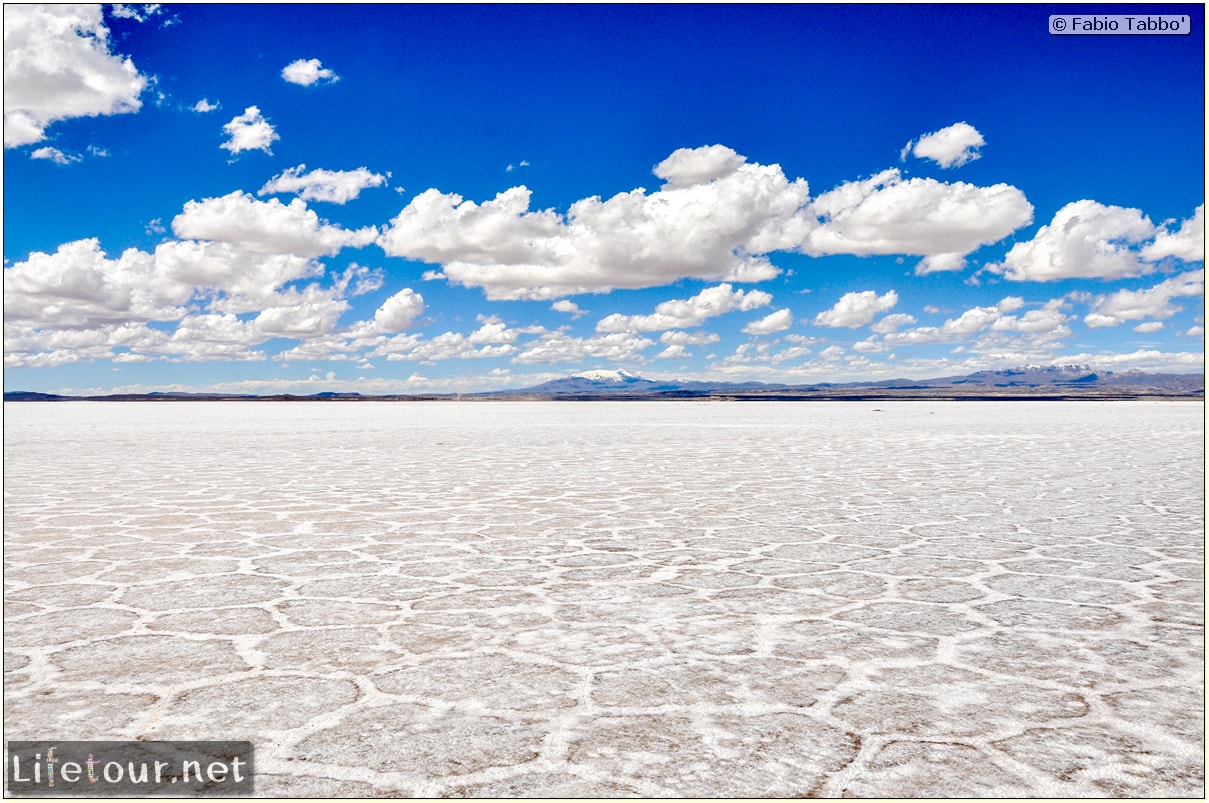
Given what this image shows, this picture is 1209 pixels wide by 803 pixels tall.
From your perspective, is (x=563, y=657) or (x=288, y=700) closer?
(x=288, y=700)

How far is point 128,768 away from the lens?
2783 mm

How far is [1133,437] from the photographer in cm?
2192

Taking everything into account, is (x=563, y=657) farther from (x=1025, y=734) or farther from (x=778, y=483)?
(x=778, y=483)

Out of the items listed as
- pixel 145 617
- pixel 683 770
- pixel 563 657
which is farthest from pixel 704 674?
A: pixel 145 617

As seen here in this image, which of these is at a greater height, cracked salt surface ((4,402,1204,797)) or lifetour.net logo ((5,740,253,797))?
cracked salt surface ((4,402,1204,797))

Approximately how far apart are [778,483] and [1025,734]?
7.98m

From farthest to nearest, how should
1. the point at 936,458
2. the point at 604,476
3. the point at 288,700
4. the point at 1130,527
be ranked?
the point at 936,458 < the point at 604,476 < the point at 1130,527 < the point at 288,700

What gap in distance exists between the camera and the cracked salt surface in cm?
280

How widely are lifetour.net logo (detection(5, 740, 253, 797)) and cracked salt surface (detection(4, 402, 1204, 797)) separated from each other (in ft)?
0.27

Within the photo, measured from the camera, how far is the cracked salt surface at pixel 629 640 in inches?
110

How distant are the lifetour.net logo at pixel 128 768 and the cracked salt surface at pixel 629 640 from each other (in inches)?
3.2

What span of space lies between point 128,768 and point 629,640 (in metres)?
2.13

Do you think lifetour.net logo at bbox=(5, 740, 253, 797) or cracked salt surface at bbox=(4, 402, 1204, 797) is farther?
cracked salt surface at bbox=(4, 402, 1204, 797)

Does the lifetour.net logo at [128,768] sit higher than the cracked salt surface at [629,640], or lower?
lower
